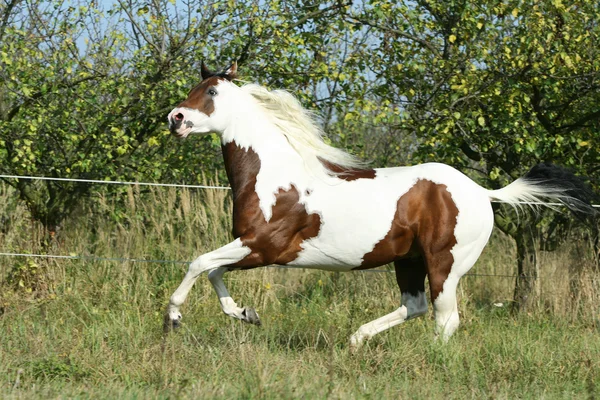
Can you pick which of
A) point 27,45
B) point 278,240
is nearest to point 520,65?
point 278,240

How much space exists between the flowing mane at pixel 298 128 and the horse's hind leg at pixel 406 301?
0.86 meters

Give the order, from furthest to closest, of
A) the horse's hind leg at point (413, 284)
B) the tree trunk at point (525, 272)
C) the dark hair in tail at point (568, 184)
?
1. the tree trunk at point (525, 272)
2. the dark hair in tail at point (568, 184)
3. the horse's hind leg at point (413, 284)

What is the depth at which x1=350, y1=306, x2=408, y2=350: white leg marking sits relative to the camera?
18.2 ft

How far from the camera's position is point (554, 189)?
6004mm

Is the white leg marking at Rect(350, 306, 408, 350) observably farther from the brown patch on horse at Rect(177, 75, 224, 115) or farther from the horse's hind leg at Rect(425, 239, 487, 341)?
the brown patch on horse at Rect(177, 75, 224, 115)

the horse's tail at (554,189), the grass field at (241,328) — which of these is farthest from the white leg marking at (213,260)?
the horse's tail at (554,189)

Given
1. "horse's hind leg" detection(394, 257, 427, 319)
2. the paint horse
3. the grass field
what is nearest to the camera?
the grass field

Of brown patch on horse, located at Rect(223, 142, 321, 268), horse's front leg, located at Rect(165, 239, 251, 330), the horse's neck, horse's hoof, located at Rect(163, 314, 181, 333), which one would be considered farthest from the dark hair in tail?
horse's hoof, located at Rect(163, 314, 181, 333)

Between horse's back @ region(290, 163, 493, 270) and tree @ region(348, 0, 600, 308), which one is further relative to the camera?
tree @ region(348, 0, 600, 308)

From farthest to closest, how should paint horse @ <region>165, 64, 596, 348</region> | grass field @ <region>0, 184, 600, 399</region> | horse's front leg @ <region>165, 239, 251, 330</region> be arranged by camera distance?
1. paint horse @ <region>165, 64, 596, 348</region>
2. horse's front leg @ <region>165, 239, 251, 330</region>
3. grass field @ <region>0, 184, 600, 399</region>

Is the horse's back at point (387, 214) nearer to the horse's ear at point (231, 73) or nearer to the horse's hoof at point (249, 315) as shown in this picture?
the horse's hoof at point (249, 315)

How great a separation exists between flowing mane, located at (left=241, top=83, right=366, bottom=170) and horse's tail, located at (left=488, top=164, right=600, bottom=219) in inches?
46.8

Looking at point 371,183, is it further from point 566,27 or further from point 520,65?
point 566,27

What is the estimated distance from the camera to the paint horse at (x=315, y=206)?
216 inches
